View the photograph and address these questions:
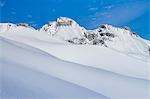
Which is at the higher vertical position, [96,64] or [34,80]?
[96,64]

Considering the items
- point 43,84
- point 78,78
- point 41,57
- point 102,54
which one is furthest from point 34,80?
point 102,54

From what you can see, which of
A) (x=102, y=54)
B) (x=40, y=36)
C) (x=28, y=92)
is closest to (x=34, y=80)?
(x=28, y=92)

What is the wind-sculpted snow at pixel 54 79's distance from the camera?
8.55m

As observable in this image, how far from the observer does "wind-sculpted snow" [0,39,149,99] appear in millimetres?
8547

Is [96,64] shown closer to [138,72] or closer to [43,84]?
[138,72]

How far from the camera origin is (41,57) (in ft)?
39.4

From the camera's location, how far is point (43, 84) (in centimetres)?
894

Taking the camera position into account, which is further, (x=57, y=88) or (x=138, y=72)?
(x=138, y=72)

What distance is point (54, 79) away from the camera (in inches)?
379

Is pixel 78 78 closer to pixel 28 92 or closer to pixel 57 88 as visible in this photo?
pixel 57 88

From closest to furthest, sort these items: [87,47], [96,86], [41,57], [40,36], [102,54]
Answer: [96,86], [41,57], [102,54], [87,47], [40,36]

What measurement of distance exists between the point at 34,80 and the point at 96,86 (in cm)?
169

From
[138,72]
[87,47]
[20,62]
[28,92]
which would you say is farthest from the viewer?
[87,47]

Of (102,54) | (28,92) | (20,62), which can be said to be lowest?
(28,92)
